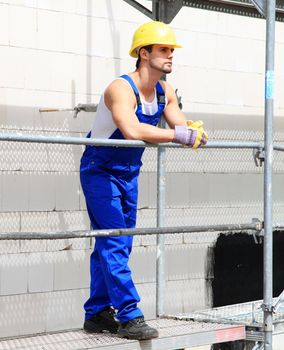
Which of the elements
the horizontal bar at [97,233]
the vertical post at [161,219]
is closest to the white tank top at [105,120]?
the horizontal bar at [97,233]

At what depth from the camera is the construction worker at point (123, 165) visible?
4543 mm

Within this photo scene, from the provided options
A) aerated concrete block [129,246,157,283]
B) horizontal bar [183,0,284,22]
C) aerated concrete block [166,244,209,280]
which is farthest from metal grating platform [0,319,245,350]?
horizontal bar [183,0,284,22]

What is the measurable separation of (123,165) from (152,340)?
0.96 metres

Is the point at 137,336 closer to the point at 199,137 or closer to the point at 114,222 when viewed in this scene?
the point at 114,222

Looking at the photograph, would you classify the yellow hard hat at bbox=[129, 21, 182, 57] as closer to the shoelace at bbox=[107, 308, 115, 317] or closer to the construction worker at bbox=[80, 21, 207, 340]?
the construction worker at bbox=[80, 21, 207, 340]

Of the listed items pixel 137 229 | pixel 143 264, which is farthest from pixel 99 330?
pixel 143 264

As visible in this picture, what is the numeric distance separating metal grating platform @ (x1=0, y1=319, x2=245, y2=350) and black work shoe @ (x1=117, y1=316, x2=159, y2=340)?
0.03 meters

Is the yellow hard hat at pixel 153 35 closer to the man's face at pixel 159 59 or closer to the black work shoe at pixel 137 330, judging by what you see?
the man's face at pixel 159 59

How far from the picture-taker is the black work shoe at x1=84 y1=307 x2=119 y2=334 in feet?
16.1

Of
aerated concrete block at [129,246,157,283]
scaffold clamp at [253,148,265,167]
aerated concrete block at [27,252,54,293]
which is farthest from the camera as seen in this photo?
aerated concrete block at [129,246,157,283]

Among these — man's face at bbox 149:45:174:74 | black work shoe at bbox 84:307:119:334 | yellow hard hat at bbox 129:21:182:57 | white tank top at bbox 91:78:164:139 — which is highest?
yellow hard hat at bbox 129:21:182:57

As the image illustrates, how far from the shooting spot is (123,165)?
4.75 meters

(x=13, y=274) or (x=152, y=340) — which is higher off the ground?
(x=13, y=274)

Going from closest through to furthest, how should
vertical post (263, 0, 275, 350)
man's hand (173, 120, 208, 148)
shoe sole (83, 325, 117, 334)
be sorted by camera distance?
man's hand (173, 120, 208, 148) < shoe sole (83, 325, 117, 334) < vertical post (263, 0, 275, 350)
